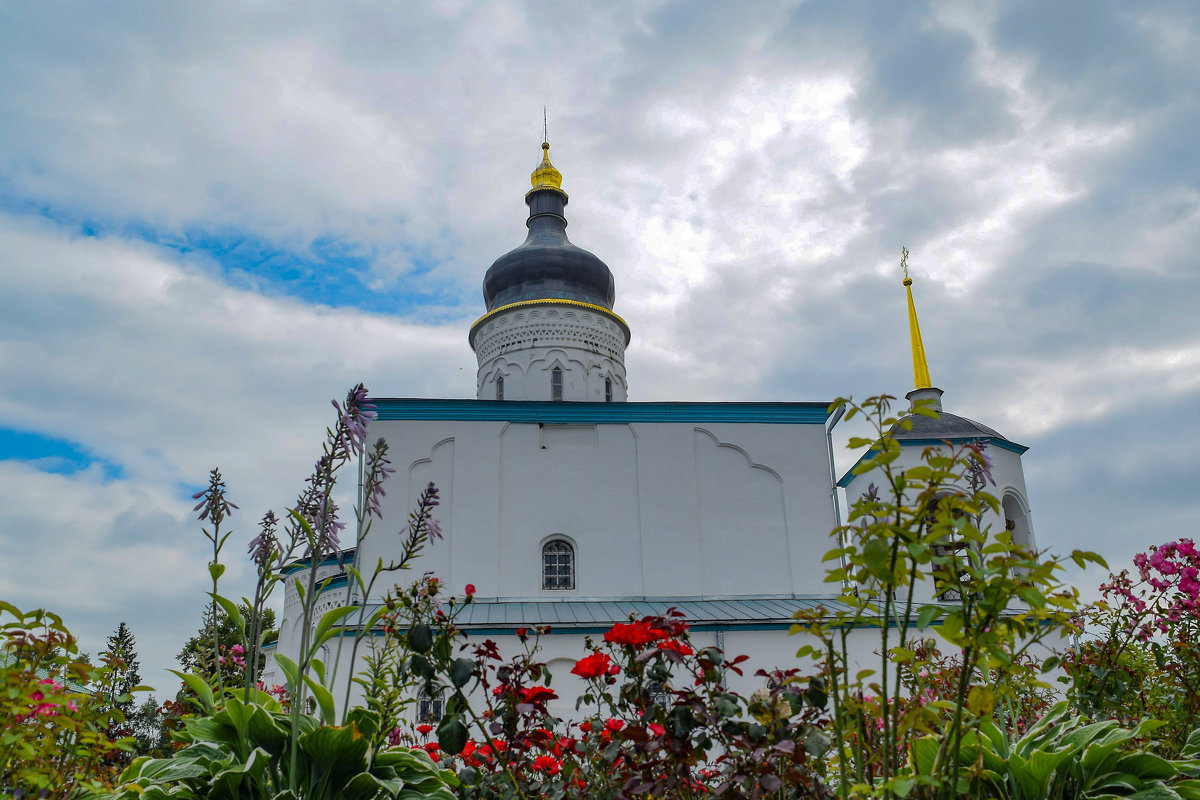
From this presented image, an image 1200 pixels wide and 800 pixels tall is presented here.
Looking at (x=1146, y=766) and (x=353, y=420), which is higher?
(x=353, y=420)

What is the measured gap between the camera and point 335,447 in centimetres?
328

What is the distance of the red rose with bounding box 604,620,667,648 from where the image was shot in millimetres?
2895

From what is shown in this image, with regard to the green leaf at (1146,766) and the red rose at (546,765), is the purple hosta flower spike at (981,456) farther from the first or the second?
the red rose at (546,765)

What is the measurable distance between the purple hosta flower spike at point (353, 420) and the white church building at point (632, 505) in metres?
9.78

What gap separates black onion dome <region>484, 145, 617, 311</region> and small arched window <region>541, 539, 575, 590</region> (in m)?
7.64

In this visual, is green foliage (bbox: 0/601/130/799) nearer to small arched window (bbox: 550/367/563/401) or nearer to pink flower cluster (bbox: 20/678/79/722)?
pink flower cluster (bbox: 20/678/79/722)

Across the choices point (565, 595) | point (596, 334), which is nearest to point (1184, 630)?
point (565, 595)

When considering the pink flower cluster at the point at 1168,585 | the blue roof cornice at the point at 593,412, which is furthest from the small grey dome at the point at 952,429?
the pink flower cluster at the point at 1168,585

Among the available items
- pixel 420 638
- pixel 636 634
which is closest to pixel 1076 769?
pixel 636 634

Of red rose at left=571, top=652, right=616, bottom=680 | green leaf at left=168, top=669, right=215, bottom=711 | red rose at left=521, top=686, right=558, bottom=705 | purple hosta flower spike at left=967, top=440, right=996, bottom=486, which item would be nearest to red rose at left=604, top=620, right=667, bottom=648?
red rose at left=571, top=652, right=616, bottom=680

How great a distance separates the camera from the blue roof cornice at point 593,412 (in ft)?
48.7

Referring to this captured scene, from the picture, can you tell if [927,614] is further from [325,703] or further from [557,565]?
[557,565]

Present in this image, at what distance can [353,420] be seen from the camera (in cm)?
329

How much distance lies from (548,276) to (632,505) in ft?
26.2
